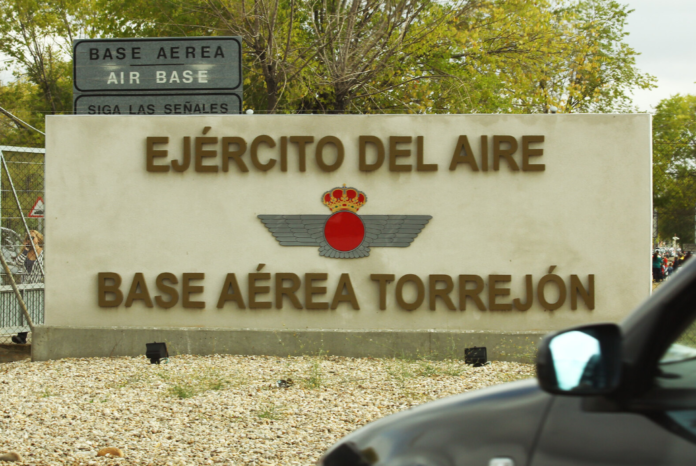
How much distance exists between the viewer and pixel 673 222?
4269 cm

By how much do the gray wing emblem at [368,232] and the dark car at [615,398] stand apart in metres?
6.54

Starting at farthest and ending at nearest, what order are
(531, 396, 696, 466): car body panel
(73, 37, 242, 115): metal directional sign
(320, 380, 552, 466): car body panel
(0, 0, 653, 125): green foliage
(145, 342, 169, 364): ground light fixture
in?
1. (0, 0, 653, 125): green foliage
2. (73, 37, 242, 115): metal directional sign
3. (145, 342, 169, 364): ground light fixture
4. (320, 380, 552, 466): car body panel
5. (531, 396, 696, 466): car body panel

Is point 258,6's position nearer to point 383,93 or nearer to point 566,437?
point 383,93

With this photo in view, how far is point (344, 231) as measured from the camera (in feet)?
27.7

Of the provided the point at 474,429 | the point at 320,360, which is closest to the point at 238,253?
the point at 320,360

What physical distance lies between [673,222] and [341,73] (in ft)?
108

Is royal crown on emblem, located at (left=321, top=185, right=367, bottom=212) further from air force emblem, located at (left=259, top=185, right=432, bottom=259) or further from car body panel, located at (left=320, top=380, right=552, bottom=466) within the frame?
car body panel, located at (left=320, top=380, right=552, bottom=466)

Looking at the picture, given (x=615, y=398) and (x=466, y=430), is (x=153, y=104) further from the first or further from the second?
(x=615, y=398)

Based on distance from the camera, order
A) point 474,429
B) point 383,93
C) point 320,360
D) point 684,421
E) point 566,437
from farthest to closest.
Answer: point 383,93
point 320,360
point 474,429
point 566,437
point 684,421

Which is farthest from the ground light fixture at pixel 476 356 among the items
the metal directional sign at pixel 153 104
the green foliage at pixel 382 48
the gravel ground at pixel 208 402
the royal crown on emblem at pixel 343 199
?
the green foliage at pixel 382 48

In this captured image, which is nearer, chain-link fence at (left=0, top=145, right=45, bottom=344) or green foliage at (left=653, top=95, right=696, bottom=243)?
chain-link fence at (left=0, top=145, right=45, bottom=344)

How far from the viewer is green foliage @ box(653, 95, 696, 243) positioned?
37.6 meters

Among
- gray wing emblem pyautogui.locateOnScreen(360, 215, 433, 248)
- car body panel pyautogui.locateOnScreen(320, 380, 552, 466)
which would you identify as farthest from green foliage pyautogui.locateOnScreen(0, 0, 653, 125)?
car body panel pyautogui.locateOnScreen(320, 380, 552, 466)

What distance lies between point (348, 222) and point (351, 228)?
0.08m
